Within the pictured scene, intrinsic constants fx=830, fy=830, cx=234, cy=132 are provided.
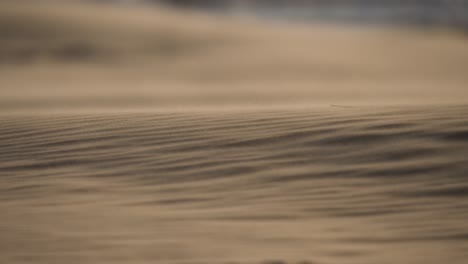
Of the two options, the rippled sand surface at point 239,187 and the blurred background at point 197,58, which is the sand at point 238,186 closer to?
the rippled sand surface at point 239,187

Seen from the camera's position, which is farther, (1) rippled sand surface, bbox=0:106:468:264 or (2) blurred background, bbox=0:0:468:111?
(2) blurred background, bbox=0:0:468:111

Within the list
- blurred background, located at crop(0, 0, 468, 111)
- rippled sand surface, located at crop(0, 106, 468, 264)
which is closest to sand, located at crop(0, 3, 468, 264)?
rippled sand surface, located at crop(0, 106, 468, 264)

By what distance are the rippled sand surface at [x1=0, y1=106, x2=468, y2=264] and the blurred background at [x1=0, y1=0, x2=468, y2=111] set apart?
5331 millimetres

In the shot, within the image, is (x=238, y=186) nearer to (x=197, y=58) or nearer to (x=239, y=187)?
(x=239, y=187)

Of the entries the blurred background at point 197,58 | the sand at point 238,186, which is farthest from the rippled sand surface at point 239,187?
the blurred background at point 197,58

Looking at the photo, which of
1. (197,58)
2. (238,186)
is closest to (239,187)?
(238,186)

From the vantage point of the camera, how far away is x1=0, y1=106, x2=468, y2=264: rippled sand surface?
4.60m

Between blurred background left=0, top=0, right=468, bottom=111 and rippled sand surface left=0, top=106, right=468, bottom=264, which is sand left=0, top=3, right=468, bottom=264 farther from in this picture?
blurred background left=0, top=0, right=468, bottom=111

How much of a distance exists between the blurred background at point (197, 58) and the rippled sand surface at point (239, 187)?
17.5ft

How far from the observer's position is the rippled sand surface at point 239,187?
460 cm

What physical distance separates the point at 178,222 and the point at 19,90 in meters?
10.9

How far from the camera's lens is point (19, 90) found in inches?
597

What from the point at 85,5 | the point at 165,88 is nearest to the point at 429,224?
the point at 165,88

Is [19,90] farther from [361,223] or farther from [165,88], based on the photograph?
[361,223]
